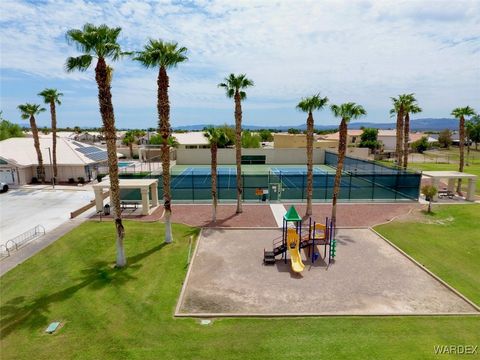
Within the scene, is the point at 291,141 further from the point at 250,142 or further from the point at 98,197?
the point at 98,197

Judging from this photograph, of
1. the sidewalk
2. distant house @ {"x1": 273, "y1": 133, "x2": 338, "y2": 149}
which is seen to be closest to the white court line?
the sidewalk

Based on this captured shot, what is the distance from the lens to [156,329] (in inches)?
465

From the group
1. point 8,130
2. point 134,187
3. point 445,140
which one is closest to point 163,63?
point 134,187

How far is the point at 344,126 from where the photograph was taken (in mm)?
23188

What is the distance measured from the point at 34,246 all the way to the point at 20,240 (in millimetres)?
1961

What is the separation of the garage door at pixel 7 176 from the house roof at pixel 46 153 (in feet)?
4.45

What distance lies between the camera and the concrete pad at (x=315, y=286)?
13.2m

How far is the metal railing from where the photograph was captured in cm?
1923

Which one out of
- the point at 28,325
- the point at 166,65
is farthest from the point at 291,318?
the point at 166,65

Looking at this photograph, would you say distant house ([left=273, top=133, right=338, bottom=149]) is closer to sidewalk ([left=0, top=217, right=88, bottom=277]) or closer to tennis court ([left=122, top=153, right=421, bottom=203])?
tennis court ([left=122, top=153, right=421, bottom=203])

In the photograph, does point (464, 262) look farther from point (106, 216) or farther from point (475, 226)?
point (106, 216)

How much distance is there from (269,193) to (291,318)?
63.3ft

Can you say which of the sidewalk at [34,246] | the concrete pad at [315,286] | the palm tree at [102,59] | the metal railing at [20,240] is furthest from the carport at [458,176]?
the metal railing at [20,240]

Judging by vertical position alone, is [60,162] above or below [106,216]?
above
